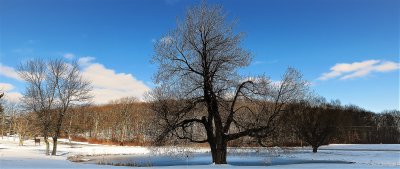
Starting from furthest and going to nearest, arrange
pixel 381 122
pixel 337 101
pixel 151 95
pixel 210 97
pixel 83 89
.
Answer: pixel 381 122
pixel 337 101
pixel 83 89
pixel 151 95
pixel 210 97

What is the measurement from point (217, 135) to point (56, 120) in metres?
23.5

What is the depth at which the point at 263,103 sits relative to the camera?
1053 inches

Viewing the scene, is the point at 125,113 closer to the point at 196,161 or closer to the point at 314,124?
the point at 314,124

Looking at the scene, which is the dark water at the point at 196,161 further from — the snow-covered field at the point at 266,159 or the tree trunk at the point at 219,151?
the tree trunk at the point at 219,151

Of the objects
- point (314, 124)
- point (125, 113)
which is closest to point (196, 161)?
point (314, 124)

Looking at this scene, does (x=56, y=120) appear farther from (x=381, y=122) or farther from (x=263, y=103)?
(x=381, y=122)

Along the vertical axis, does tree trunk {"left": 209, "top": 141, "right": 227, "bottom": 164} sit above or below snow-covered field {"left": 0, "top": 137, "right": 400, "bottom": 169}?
above

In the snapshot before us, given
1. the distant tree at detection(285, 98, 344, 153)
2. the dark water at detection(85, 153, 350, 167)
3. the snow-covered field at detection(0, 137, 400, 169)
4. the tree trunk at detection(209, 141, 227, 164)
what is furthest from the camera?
the distant tree at detection(285, 98, 344, 153)

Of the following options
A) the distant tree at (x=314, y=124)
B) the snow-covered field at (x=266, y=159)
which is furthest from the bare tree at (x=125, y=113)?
the distant tree at (x=314, y=124)

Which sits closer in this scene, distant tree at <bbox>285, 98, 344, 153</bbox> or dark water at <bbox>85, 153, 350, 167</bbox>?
dark water at <bbox>85, 153, 350, 167</bbox>

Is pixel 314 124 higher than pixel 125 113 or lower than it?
lower

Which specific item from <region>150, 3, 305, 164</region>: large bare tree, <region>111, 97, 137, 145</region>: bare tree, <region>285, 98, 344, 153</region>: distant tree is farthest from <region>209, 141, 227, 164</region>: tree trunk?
<region>111, 97, 137, 145</region>: bare tree

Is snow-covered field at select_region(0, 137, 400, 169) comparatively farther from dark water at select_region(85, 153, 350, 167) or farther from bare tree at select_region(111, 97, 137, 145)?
bare tree at select_region(111, 97, 137, 145)

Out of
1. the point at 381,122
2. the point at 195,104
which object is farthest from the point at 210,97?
the point at 381,122
